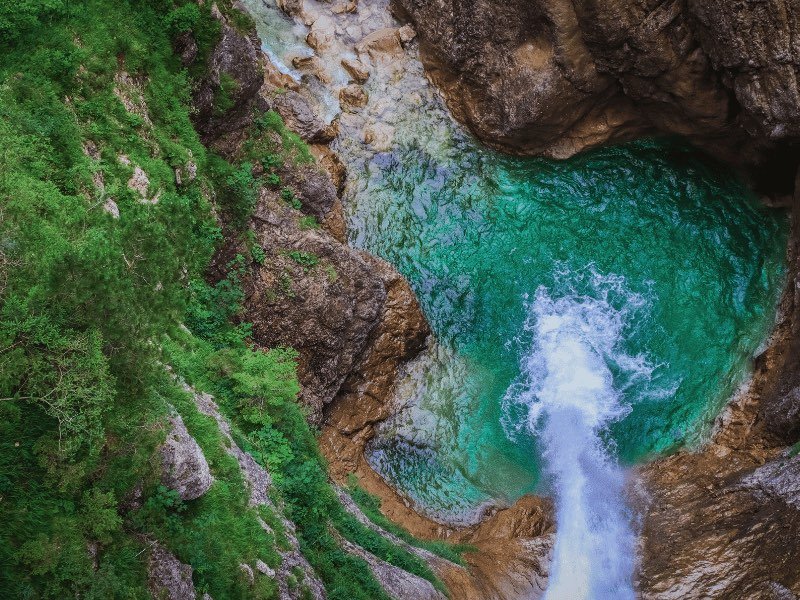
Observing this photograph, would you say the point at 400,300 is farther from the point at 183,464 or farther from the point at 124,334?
the point at 124,334

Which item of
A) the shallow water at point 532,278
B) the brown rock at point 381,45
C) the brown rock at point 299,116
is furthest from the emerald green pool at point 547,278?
the brown rock at point 381,45

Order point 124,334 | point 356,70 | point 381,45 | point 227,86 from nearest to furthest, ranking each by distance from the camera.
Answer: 1. point 124,334
2. point 227,86
3. point 356,70
4. point 381,45

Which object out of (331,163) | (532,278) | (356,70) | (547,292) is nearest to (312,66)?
(356,70)

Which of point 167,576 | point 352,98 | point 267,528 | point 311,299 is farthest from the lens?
point 352,98

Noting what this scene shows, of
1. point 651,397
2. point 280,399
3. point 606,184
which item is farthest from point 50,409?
point 606,184

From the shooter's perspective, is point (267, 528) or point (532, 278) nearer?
point (267, 528)
